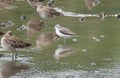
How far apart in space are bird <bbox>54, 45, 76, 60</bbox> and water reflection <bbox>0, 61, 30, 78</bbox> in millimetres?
975

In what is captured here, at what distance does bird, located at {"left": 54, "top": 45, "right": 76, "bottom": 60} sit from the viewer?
505 inches

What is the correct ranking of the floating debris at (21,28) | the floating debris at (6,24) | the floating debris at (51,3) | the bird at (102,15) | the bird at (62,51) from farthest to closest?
1. the floating debris at (51,3)
2. the bird at (102,15)
3. the floating debris at (6,24)
4. the floating debris at (21,28)
5. the bird at (62,51)

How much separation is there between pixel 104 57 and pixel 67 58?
84cm

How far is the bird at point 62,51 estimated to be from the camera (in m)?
12.8

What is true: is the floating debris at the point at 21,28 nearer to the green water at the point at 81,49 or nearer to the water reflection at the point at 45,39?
the green water at the point at 81,49

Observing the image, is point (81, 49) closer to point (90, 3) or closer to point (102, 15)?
point (102, 15)

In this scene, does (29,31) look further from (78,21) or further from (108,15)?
(108,15)

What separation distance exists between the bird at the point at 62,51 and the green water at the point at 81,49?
116mm

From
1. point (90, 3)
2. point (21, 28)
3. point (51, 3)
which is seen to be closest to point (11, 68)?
point (21, 28)

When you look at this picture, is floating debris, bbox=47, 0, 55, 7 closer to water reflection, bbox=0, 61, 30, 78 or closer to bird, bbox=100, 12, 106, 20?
bird, bbox=100, 12, 106, 20

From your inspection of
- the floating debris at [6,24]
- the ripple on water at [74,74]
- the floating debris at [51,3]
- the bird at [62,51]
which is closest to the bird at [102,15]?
the floating debris at [51,3]

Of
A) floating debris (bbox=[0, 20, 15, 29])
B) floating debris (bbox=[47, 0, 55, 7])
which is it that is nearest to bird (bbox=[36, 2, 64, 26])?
floating debris (bbox=[0, 20, 15, 29])

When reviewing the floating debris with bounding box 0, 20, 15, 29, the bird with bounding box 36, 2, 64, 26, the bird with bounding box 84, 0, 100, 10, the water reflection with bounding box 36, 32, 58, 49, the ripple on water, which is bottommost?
the ripple on water

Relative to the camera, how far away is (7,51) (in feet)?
43.6
